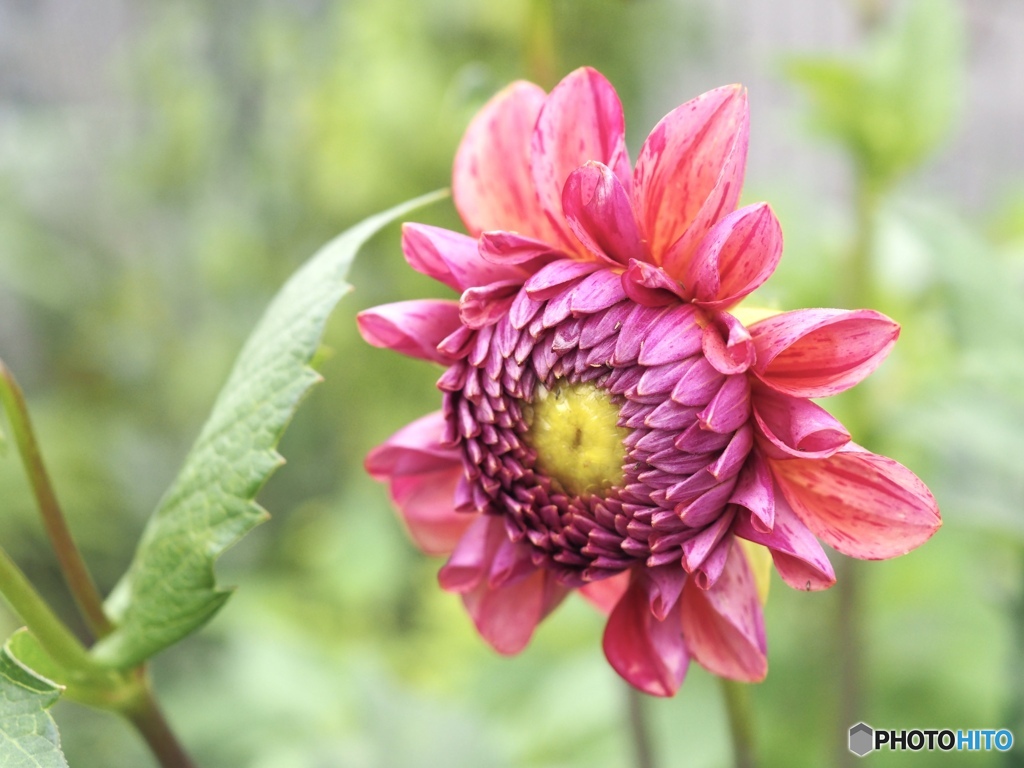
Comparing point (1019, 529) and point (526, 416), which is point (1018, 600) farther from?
point (526, 416)

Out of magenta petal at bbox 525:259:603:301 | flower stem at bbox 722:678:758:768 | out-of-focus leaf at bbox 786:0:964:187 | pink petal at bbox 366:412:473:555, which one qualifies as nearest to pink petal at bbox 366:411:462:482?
pink petal at bbox 366:412:473:555

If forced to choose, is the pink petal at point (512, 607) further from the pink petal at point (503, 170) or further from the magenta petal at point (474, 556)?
the pink petal at point (503, 170)

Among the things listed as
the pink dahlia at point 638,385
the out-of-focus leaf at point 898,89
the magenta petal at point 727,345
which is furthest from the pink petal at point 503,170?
the out-of-focus leaf at point 898,89

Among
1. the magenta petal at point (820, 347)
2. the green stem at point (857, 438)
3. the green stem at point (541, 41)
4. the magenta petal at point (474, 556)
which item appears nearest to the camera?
the magenta petal at point (820, 347)

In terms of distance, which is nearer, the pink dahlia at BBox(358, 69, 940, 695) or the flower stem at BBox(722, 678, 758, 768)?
the pink dahlia at BBox(358, 69, 940, 695)

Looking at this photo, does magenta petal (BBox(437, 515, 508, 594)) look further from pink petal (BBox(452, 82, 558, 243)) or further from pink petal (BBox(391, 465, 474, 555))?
pink petal (BBox(452, 82, 558, 243))

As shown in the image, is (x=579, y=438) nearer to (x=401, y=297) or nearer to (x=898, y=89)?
(x=898, y=89)
